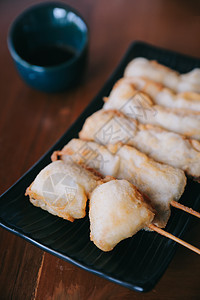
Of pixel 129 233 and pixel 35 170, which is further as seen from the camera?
pixel 35 170

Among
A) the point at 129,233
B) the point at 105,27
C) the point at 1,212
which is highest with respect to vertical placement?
the point at 105,27

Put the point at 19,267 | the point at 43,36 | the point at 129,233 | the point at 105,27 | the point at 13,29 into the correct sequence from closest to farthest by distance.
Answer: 1. the point at 129,233
2. the point at 19,267
3. the point at 13,29
4. the point at 43,36
5. the point at 105,27

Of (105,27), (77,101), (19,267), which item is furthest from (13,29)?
(19,267)

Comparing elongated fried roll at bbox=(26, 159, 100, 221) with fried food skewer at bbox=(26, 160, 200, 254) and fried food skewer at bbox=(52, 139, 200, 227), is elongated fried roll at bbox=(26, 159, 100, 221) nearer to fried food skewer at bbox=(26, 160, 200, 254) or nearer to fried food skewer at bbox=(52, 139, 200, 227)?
fried food skewer at bbox=(26, 160, 200, 254)

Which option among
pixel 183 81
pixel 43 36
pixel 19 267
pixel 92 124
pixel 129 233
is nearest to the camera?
pixel 129 233

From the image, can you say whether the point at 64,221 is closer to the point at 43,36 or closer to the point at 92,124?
the point at 92,124

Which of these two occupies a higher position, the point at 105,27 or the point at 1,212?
the point at 105,27

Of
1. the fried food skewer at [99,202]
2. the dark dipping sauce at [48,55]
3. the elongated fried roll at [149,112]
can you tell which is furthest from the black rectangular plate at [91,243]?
the dark dipping sauce at [48,55]
